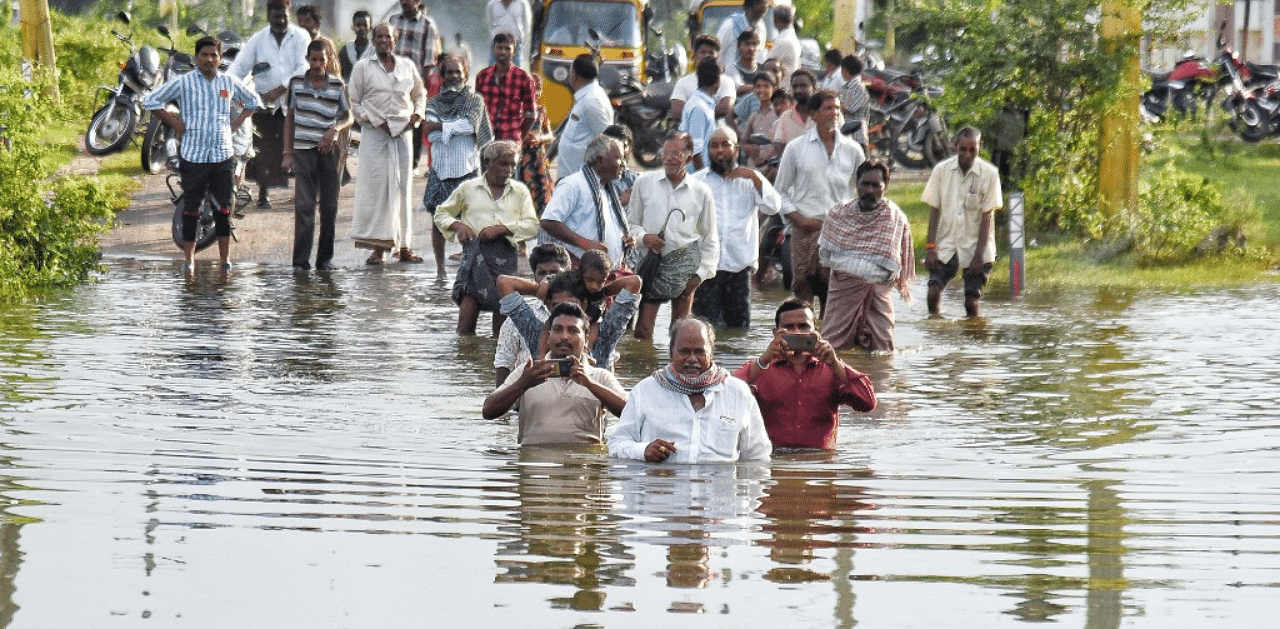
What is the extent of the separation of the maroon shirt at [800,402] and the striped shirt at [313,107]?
882 centimetres

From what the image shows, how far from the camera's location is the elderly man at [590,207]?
1291 cm

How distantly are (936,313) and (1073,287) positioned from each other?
92.3 inches

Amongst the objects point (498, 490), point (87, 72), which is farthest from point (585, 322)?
point (87, 72)

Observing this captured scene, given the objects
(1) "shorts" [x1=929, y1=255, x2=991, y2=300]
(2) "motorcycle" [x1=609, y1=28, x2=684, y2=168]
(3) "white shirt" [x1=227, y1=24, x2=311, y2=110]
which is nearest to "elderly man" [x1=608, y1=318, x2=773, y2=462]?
(1) "shorts" [x1=929, y1=255, x2=991, y2=300]

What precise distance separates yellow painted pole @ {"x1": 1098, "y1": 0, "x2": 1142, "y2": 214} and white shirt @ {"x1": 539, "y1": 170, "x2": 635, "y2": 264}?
7.19m

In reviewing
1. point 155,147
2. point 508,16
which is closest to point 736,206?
point 155,147

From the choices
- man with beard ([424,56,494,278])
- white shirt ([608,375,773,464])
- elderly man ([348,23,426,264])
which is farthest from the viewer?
elderly man ([348,23,426,264])

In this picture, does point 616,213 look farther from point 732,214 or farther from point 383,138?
point 383,138

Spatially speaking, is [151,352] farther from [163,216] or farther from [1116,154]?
[1116,154]

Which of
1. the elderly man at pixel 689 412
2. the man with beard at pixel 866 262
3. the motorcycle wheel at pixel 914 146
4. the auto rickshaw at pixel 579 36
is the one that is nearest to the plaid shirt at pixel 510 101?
the man with beard at pixel 866 262

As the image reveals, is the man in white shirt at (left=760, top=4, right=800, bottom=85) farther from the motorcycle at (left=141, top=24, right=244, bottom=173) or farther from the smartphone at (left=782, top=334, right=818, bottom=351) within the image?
the smartphone at (left=782, top=334, right=818, bottom=351)

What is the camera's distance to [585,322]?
9.63 metres

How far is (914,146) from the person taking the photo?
26047 millimetres

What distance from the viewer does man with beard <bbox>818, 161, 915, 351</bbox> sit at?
44.1 ft
